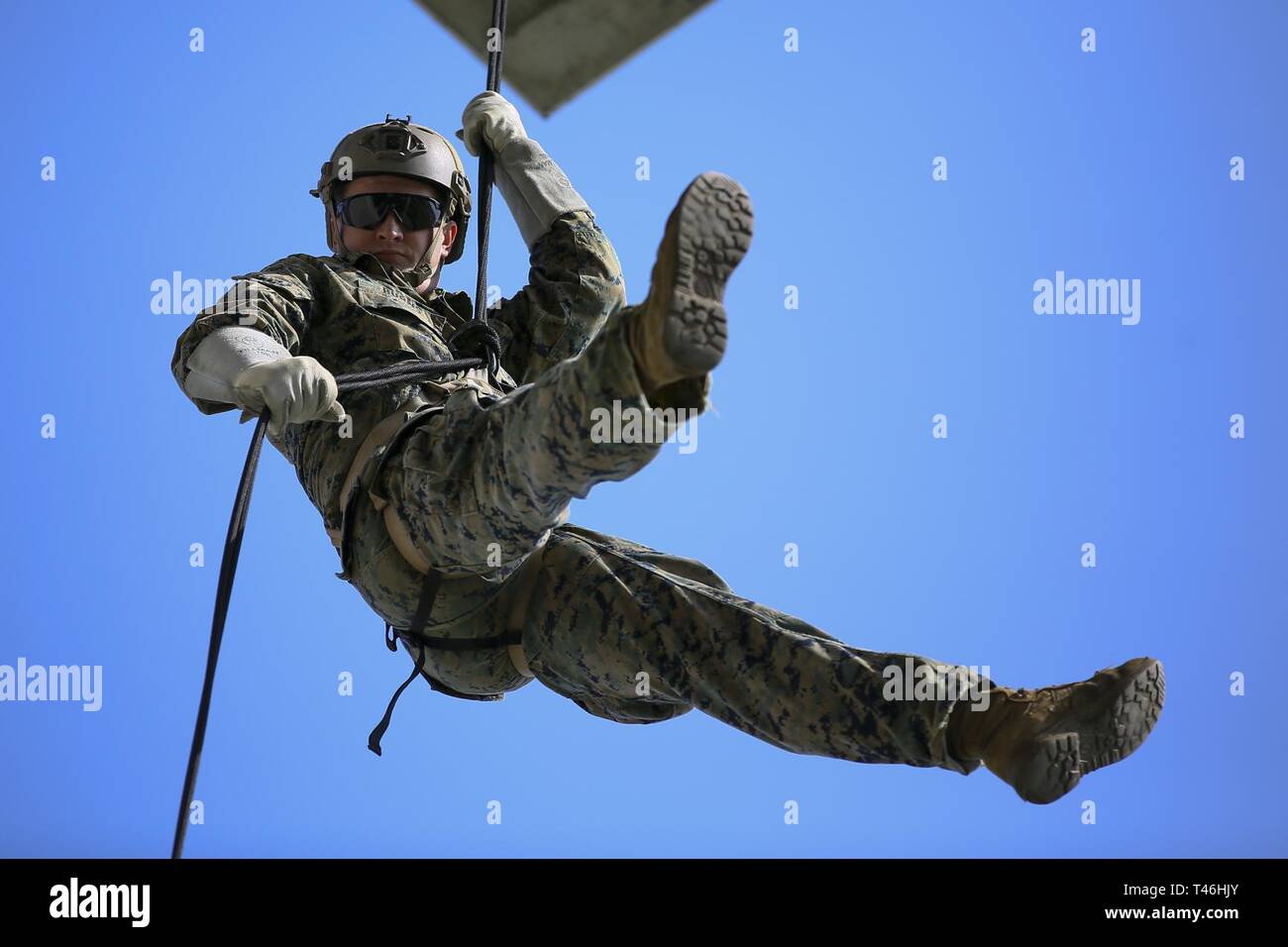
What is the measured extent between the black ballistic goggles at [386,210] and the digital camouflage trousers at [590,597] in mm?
868

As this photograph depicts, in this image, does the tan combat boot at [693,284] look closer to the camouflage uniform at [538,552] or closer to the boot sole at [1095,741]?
the camouflage uniform at [538,552]

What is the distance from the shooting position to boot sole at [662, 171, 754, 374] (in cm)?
334

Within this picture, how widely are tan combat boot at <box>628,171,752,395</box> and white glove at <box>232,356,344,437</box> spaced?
0.80 metres

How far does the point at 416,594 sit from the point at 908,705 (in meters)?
1.18

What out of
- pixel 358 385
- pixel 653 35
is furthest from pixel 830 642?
pixel 653 35

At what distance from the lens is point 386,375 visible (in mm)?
4168

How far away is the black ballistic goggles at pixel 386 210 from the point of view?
4828 mm

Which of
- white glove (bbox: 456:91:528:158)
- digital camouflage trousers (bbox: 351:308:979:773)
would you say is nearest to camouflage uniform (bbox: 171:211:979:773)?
digital camouflage trousers (bbox: 351:308:979:773)

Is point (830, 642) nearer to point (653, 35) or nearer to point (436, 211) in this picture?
point (436, 211)

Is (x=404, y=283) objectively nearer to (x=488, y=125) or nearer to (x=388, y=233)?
(x=388, y=233)

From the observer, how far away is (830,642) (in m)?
3.91

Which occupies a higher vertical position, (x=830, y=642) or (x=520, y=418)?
(x=520, y=418)

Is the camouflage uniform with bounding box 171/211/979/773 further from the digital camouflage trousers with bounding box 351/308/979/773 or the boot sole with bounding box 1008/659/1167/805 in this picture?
the boot sole with bounding box 1008/659/1167/805

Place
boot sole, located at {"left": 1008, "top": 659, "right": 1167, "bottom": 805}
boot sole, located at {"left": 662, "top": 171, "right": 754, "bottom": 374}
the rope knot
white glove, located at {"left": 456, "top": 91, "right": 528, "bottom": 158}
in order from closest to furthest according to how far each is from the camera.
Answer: boot sole, located at {"left": 662, "top": 171, "right": 754, "bottom": 374}, boot sole, located at {"left": 1008, "top": 659, "right": 1167, "bottom": 805}, the rope knot, white glove, located at {"left": 456, "top": 91, "right": 528, "bottom": 158}
